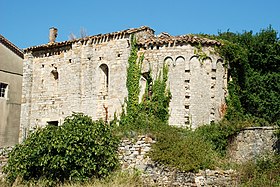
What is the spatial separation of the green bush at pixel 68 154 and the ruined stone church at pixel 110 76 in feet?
17.9

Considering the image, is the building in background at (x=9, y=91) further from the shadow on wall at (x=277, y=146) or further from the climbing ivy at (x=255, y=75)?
the shadow on wall at (x=277, y=146)

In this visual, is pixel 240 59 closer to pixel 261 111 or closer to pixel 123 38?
pixel 261 111

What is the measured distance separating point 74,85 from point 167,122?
6726 millimetres

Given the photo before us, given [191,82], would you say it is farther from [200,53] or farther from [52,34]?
[52,34]

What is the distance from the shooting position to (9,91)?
28.7 m

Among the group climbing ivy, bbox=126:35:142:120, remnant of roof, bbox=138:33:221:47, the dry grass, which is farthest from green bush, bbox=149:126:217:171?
remnant of roof, bbox=138:33:221:47

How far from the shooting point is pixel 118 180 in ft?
53.3

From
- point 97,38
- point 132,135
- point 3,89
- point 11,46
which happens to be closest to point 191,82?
point 132,135

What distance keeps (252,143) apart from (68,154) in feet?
28.6

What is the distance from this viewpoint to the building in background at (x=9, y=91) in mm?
28172

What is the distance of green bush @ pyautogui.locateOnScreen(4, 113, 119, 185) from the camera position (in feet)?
54.8

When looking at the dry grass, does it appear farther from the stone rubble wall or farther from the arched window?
the arched window

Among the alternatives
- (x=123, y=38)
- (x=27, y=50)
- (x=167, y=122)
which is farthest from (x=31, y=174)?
(x=27, y=50)

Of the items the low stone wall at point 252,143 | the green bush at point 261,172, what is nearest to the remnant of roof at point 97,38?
the low stone wall at point 252,143
